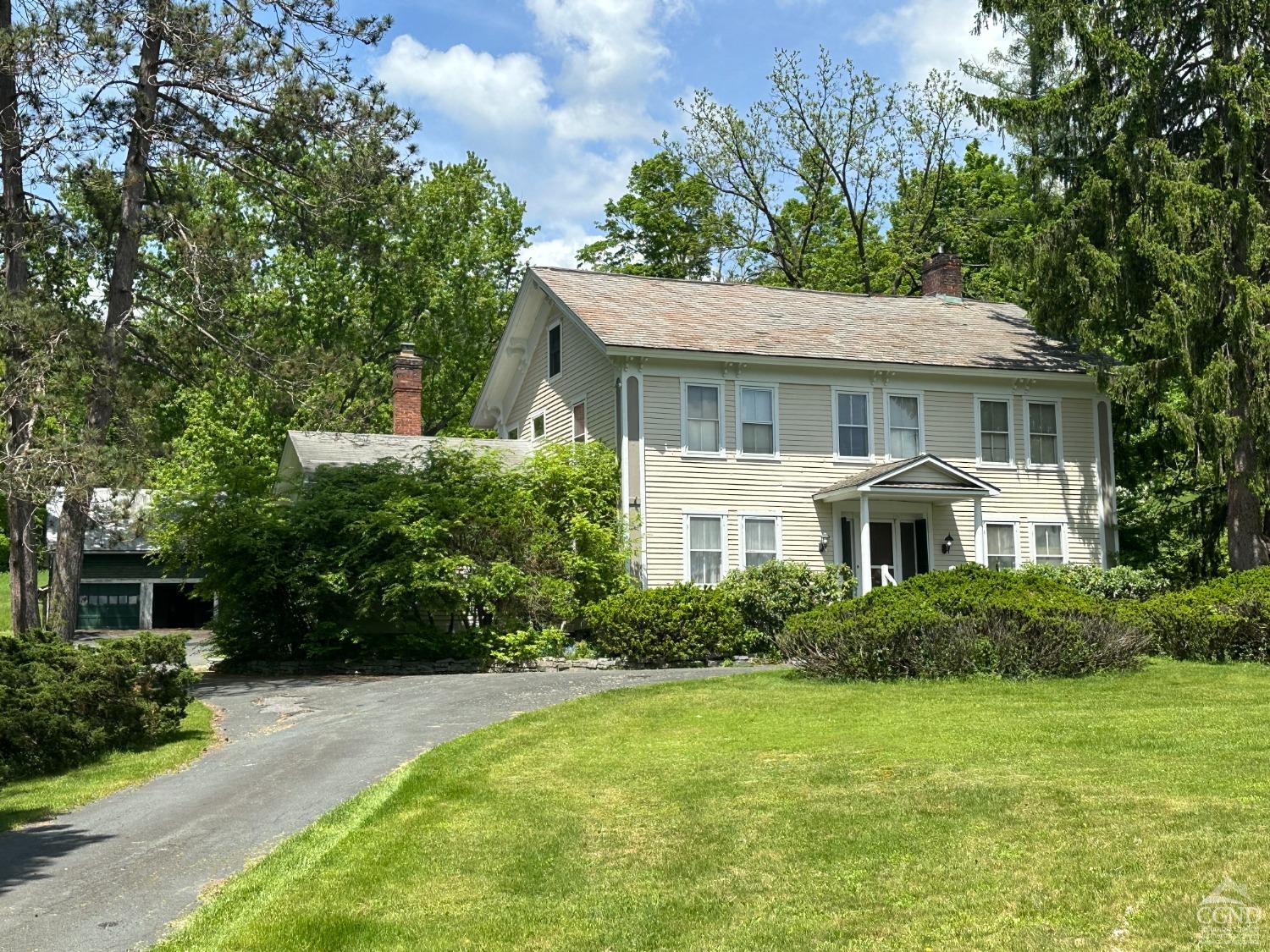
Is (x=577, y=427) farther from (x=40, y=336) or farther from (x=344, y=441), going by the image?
(x=40, y=336)

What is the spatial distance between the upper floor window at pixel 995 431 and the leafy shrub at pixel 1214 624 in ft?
28.0

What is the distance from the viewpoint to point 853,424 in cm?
2538

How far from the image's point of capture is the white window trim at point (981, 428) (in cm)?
2612

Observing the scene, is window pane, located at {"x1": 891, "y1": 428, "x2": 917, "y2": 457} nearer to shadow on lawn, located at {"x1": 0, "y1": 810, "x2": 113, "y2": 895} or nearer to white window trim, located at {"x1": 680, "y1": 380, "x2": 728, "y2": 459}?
white window trim, located at {"x1": 680, "y1": 380, "x2": 728, "y2": 459}

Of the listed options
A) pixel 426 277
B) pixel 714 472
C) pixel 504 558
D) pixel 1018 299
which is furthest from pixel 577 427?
pixel 426 277

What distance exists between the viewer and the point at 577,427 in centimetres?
2623

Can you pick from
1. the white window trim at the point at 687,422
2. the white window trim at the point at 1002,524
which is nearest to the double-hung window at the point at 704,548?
the white window trim at the point at 687,422

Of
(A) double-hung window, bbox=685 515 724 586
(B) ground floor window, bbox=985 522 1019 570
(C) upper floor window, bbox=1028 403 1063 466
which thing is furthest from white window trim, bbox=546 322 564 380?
(C) upper floor window, bbox=1028 403 1063 466

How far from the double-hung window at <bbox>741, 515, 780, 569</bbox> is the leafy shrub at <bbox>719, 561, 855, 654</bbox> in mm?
877

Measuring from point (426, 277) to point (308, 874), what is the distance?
36.8 meters

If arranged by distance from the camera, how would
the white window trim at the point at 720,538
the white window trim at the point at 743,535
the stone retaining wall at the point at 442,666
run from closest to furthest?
the stone retaining wall at the point at 442,666 < the white window trim at the point at 720,538 < the white window trim at the point at 743,535

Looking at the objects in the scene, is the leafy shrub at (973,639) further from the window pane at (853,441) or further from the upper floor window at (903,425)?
the upper floor window at (903,425)

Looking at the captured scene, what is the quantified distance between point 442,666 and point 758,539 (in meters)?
6.94

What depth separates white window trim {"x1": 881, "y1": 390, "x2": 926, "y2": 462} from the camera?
25.5 metres
